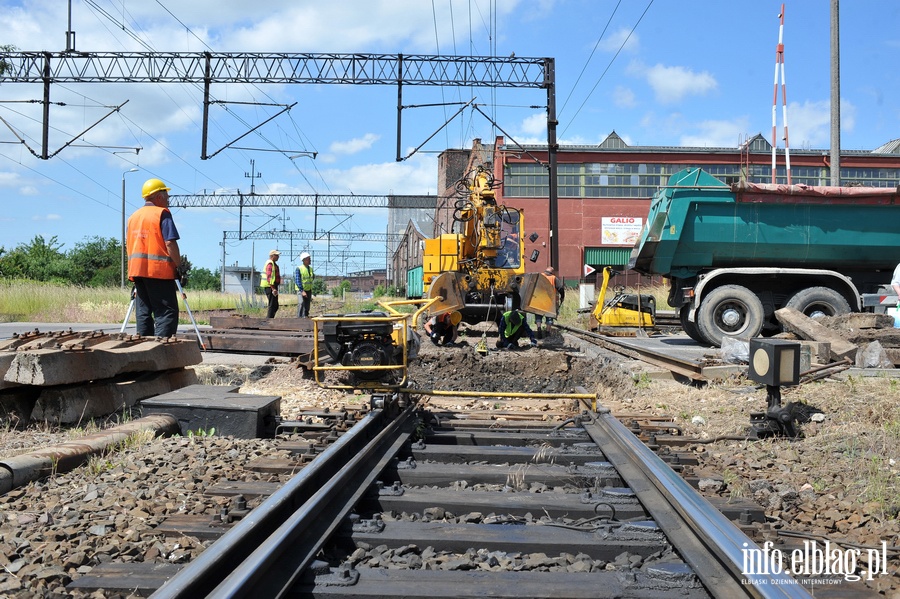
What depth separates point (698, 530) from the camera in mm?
2701

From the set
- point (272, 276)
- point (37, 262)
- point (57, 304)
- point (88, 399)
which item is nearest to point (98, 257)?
point (37, 262)

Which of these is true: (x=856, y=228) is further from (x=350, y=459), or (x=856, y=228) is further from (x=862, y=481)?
(x=350, y=459)

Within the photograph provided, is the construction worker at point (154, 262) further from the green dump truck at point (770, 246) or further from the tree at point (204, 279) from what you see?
the tree at point (204, 279)

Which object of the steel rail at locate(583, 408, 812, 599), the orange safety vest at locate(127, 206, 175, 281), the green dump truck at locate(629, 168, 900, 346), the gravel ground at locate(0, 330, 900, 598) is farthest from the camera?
the green dump truck at locate(629, 168, 900, 346)

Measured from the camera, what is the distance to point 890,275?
→ 12.9 meters

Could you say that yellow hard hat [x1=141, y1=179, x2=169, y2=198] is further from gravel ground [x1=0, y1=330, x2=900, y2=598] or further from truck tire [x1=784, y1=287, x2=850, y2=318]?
truck tire [x1=784, y1=287, x2=850, y2=318]

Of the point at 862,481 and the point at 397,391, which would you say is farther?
the point at 397,391

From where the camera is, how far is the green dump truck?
12.2 m

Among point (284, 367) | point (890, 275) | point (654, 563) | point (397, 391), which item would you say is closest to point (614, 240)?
point (890, 275)

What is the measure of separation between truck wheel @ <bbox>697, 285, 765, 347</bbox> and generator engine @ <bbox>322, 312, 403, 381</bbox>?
25.0 ft

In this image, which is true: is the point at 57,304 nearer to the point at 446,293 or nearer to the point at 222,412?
the point at 446,293

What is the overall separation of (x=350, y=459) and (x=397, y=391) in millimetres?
1628

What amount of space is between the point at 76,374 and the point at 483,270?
8.78 m

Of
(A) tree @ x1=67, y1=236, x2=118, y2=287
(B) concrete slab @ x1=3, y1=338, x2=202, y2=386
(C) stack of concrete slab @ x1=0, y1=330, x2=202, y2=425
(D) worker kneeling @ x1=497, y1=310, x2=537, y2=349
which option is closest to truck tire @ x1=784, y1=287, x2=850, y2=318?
(D) worker kneeling @ x1=497, y1=310, x2=537, y2=349
